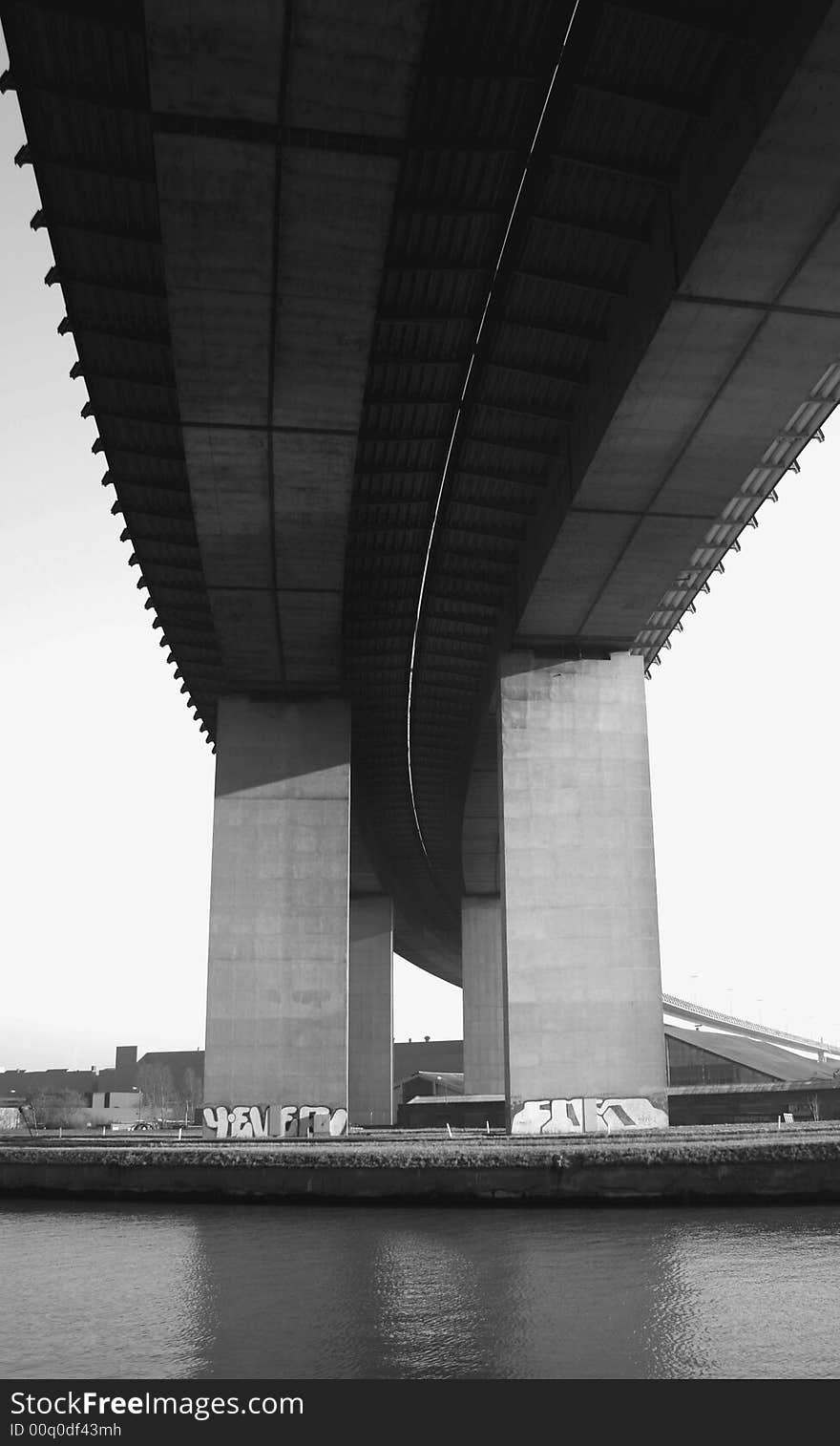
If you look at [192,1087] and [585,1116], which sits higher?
[585,1116]

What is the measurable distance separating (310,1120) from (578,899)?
39.7 feet

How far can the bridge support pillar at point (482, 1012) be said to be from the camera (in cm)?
8081

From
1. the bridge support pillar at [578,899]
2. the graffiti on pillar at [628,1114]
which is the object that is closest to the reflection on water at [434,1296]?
the graffiti on pillar at [628,1114]

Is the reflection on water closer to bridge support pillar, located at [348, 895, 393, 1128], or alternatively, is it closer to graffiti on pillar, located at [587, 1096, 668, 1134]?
graffiti on pillar, located at [587, 1096, 668, 1134]

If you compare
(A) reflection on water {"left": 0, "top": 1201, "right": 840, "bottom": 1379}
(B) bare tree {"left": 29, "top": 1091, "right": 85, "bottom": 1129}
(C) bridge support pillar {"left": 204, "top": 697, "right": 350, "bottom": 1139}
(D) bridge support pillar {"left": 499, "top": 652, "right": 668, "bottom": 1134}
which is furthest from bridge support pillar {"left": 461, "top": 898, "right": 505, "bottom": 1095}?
(A) reflection on water {"left": 0, "top": 1201, "right": 840, "bottom": 1379}

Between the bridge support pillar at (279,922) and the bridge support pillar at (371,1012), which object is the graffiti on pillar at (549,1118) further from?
the bridge support pillar at (371,1012)

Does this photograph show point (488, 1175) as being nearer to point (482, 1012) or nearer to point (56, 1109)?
point (482, 1012)

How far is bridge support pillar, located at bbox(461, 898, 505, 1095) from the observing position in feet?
265

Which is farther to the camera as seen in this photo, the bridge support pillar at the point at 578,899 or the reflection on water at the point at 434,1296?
the bridge support pillar at the point at 578,899

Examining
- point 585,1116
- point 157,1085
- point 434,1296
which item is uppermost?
point 585,1116

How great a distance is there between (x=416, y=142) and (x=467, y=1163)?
56.5 ft

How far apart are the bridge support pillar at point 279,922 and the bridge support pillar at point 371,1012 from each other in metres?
35.8

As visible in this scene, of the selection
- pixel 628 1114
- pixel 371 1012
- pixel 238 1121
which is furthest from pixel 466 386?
pixel 371 1012

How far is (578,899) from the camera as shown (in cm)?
3925
